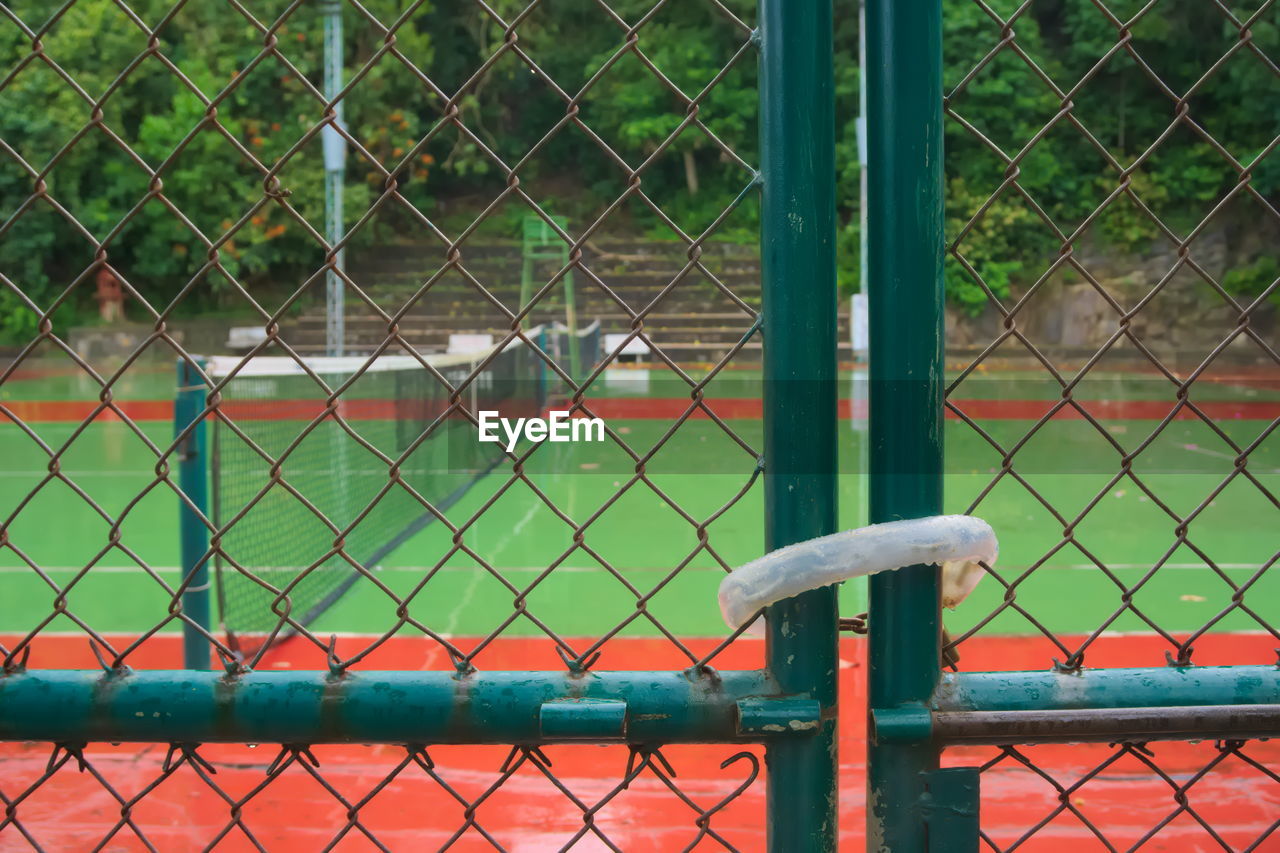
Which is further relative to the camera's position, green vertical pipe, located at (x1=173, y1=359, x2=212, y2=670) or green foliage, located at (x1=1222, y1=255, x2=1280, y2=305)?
green foliage, located at (x1=1222, y1=255, x2=1280, y2=305)

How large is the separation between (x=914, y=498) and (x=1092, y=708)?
0.25 m

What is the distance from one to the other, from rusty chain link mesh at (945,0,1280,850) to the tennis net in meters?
1.36

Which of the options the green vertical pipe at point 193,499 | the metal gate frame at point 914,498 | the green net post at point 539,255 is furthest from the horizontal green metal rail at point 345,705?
the green net post at point 539,255

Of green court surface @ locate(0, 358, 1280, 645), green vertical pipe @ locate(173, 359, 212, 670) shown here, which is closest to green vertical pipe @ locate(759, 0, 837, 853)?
green court surface @ locate(0, 358, 1280, 645)

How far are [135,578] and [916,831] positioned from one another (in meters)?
4.14

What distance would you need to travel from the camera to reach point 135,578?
4316 millimetres

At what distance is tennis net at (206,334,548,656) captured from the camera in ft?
10.6

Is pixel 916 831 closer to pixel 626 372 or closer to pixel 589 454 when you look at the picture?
pixel 589 454

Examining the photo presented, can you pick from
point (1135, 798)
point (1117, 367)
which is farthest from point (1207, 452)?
point (1117, 367)

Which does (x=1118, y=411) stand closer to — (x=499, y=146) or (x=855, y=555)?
(x=855, y=555)

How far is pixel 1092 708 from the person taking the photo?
0.91 m

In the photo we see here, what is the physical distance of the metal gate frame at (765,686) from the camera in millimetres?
862

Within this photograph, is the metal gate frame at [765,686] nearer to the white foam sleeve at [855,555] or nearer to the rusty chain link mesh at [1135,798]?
the white foam sleeve at [855,555]

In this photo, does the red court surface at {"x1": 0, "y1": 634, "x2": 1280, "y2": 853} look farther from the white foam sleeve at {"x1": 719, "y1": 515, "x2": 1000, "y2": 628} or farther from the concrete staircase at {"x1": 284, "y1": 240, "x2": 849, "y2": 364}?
the concrete staircase at {"x1": 284, "y1": 240, "x2": 849, "y2": 364}
